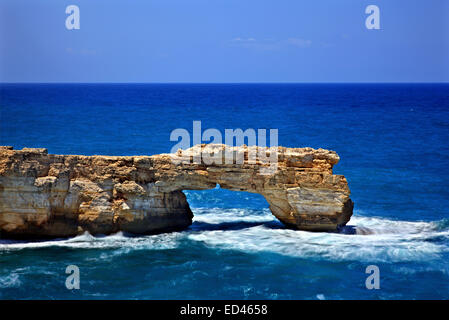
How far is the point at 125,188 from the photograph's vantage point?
27.0 metres

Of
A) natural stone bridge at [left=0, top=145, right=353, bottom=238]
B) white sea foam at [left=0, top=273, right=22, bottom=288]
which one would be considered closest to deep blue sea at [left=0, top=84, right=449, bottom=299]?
white sea foam at [left=0, top=273, right=22, bottom=288]

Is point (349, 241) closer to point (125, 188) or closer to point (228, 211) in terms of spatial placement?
point (228, 211)

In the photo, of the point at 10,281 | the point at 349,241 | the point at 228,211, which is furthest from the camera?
the point at 228,211

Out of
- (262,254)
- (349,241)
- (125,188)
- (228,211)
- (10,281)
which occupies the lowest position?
(10,281)

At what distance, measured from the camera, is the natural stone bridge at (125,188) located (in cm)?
2652

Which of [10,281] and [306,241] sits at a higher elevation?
[306,241]

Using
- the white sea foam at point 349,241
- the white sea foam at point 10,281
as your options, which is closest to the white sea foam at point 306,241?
the white sea foam at point 349,241

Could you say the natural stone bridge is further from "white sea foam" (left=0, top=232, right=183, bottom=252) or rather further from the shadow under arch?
the shadow under arch

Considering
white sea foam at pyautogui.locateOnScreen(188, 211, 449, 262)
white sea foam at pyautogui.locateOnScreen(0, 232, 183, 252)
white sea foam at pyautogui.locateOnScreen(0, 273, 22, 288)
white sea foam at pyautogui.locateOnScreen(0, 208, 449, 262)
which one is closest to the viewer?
white sea foam at pyautogui.locateOnScreen(0, 273, 22, 288)

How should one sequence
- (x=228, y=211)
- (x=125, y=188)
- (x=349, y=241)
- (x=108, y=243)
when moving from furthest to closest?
(x=228, y=211)
(x=125, y=188)
(x=108, y=243)
(x=349, y=241)

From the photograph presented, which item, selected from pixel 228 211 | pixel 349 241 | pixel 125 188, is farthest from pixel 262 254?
pixel 228 211

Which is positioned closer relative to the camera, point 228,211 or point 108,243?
point 108,243

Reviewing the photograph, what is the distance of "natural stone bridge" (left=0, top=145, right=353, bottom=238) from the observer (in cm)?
2652

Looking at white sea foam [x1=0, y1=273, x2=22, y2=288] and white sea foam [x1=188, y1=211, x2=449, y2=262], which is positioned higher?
white sea foam [x1=188, y1=211, x2=449, y2=262]
